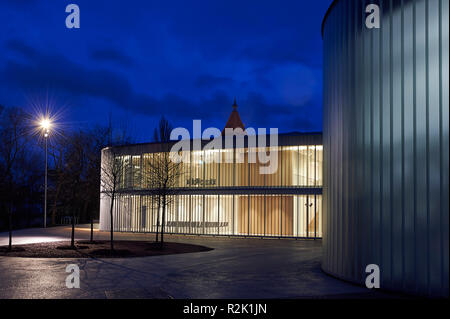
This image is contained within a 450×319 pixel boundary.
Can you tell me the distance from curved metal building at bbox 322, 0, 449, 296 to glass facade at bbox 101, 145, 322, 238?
14.5 m

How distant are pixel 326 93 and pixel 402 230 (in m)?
4.81

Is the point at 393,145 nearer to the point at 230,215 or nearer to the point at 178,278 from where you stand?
the point at 178,278

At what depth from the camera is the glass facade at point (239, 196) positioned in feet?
Result: 83.0

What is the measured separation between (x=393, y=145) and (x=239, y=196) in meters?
18.7

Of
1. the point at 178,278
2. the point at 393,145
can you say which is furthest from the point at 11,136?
the point at 393,145

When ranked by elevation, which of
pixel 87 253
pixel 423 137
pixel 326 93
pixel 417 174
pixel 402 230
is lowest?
pixel 87 253

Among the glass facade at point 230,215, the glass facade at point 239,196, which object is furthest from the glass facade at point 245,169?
the glass facade at point 230,215

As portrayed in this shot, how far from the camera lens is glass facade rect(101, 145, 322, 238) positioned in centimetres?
2530

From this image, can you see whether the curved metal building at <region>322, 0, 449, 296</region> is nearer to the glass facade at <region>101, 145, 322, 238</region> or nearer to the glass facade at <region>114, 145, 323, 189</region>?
the glass facade at <region>114, 145, 323, 189</region>

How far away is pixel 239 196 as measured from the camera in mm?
27172

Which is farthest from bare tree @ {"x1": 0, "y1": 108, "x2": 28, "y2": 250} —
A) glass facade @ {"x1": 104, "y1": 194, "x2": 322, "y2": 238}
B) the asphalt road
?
the asphalt road

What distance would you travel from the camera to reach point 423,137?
27.1 ft
